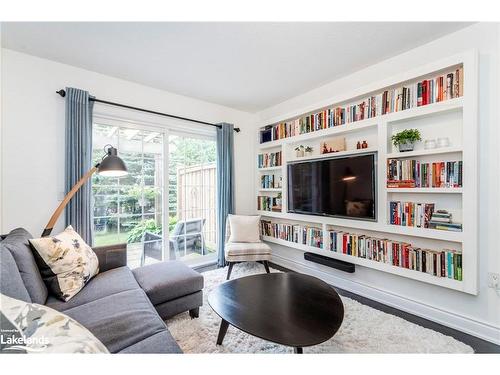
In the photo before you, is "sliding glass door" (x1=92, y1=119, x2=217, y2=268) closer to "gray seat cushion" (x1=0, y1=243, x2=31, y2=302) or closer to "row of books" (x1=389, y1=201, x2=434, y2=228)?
"gray seat cushion" (x1=0, y1=243, x2=31, y2=302)

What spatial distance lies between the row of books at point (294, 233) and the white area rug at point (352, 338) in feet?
3.07

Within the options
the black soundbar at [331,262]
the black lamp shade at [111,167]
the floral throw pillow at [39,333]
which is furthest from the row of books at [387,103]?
the floral throw pillow at [39,333]

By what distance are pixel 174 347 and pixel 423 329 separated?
195 centimetres

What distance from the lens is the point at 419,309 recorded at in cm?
203

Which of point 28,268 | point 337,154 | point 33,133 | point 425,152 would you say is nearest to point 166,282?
point 28,268

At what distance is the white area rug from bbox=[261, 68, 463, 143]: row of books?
191 cm

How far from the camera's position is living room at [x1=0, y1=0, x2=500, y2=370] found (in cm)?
153

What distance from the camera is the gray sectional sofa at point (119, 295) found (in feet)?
3.60

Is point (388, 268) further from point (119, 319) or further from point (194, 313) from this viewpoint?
point (119, 319)

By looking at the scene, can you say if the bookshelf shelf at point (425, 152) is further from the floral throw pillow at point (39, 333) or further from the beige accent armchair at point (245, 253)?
the floral throw pillow at point (39, 333)

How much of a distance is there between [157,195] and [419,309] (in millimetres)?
3116
